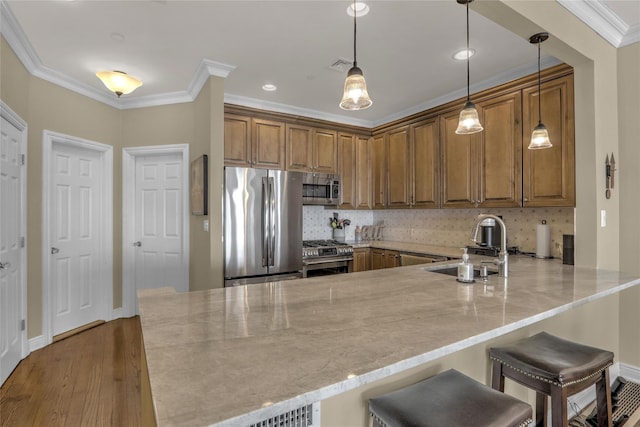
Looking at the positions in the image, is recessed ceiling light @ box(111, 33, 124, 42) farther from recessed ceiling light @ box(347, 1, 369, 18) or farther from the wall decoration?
recessed ceiling light @ box(347, 1, 369, 18)

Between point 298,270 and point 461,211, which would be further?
point 461,211

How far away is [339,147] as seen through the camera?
4492 millimetres

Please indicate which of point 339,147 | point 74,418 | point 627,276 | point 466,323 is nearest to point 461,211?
point 339,147

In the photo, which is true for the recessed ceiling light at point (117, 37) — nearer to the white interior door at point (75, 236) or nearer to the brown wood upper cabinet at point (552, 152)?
the white interior door at point (75, 236)

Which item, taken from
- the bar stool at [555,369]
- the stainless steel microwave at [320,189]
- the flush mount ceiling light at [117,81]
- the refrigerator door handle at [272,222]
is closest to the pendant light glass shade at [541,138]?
the bar stool at [555,369]

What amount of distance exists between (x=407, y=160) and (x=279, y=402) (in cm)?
384

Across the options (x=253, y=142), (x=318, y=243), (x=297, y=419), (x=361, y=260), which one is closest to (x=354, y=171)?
(x=318, y=243)

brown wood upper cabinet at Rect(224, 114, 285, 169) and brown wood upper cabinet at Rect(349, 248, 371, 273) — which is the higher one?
brown wood upper cabinet at Rect(224, 114, 285, 169)

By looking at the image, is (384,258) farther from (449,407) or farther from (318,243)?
(449,407)

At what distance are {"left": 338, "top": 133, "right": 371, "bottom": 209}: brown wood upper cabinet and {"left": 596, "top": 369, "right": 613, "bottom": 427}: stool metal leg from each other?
3.25m

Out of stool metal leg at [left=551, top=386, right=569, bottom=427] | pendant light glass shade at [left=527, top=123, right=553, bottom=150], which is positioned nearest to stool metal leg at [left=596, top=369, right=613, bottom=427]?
stool metal leg at [left=551, top=386, right=569, bottom=427]

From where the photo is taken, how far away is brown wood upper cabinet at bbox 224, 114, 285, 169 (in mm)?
3713

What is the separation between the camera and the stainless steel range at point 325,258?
381 cm

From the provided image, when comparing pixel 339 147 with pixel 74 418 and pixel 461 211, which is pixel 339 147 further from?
pixel 74 418
